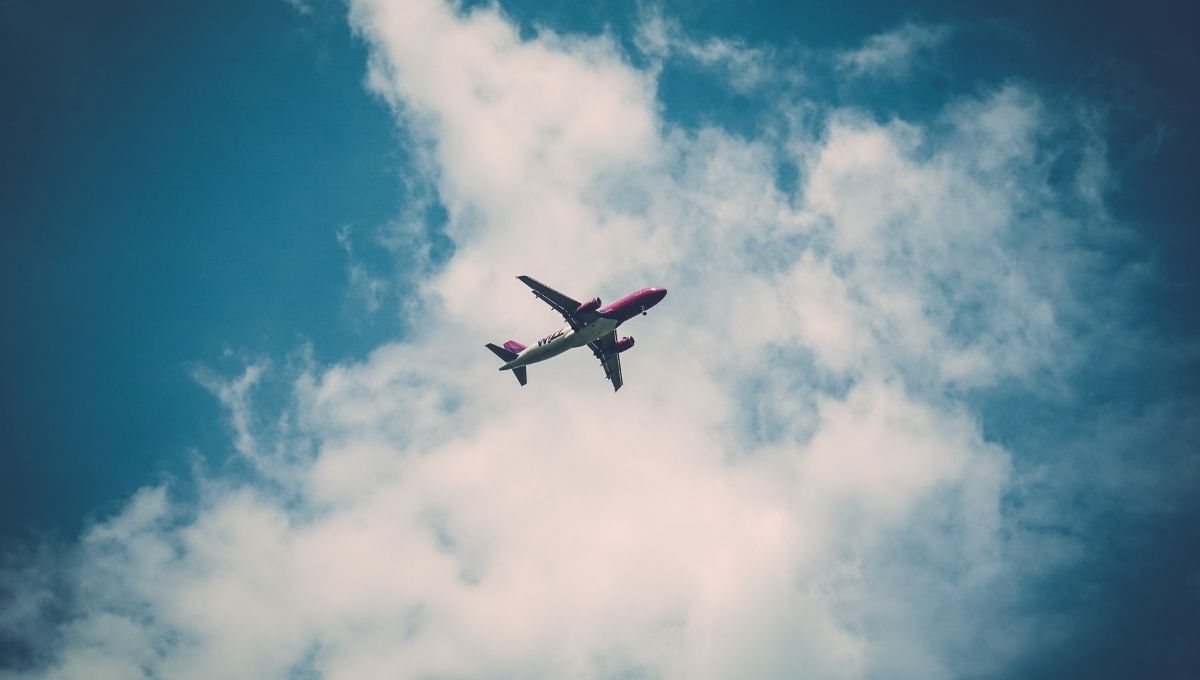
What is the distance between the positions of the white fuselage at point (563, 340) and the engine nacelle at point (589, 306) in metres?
1.46

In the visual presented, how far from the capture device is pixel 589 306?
78.9 meters

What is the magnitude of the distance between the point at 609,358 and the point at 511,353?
12.9 metres

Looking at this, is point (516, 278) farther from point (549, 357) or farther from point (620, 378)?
point (620, 378)

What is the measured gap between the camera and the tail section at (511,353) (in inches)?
3533

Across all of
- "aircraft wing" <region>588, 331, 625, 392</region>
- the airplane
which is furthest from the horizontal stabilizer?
"aircraft wing" <region>588, 331, 625, 392</region>

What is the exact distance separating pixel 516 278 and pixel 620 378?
22807mm

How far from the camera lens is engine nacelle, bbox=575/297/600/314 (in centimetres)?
7869

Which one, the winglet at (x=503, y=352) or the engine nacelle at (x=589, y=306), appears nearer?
the engine nacelle at (x=589, y=306)

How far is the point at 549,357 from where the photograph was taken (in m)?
86.0

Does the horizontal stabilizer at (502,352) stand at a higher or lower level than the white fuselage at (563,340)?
higher

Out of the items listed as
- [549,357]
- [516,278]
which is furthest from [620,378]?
[516,278]

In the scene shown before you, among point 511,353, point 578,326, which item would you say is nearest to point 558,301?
point 578,326

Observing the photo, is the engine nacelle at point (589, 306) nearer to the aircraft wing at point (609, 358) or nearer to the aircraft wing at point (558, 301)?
the aircraft wing at point (558, 301)

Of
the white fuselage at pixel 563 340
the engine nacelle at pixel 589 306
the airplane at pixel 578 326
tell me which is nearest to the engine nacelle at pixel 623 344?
the airplane at pixel 578 326
